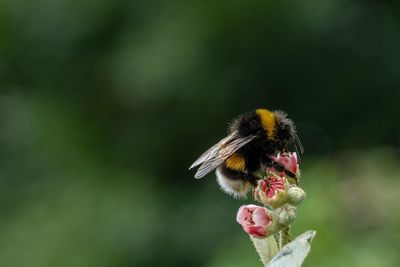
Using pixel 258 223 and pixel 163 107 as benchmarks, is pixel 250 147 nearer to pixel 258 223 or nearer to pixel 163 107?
pixel 258 223

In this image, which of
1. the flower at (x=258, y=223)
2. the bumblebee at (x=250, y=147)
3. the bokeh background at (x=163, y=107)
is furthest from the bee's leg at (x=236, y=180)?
the bokeh background at (x=163, y=107)

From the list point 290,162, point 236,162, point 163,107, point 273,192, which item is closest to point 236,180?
point 236,162

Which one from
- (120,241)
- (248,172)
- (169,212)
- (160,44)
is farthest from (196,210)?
(248,172)

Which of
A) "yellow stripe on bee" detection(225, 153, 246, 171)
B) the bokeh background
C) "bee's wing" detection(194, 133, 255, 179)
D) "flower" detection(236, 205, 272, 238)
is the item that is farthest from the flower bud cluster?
the bokeh background

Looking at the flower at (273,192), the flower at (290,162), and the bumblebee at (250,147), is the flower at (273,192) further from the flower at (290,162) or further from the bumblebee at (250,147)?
the bumblebee at (250,147)

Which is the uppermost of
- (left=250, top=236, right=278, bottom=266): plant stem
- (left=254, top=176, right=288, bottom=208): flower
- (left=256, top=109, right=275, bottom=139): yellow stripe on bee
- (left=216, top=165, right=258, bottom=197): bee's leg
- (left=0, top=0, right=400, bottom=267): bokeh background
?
(left=0, top=0, right=400, bottom=267): bokeh background

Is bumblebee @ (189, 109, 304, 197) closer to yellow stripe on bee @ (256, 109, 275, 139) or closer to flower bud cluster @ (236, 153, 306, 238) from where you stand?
yellow stripe on bee @ (256, 109, 275, 139)
